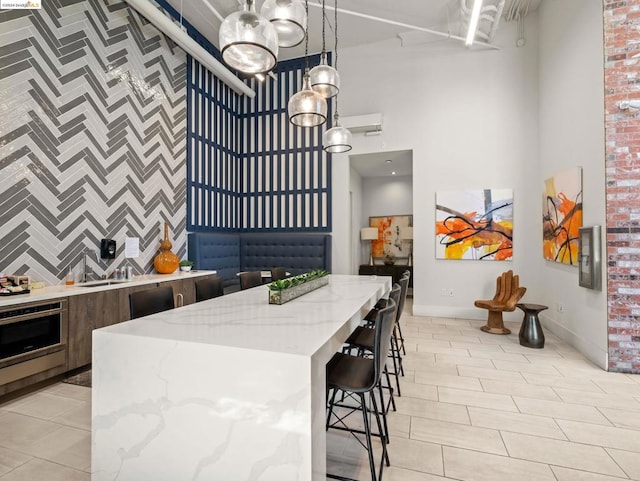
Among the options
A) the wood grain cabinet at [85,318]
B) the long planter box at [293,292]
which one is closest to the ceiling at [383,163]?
the long planter box at [293,292]

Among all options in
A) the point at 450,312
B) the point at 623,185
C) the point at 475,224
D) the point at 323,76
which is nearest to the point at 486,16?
the point at 475,224

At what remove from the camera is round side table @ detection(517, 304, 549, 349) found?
3.96 metres

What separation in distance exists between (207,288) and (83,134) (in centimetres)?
249

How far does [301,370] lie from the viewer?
3.88 feet

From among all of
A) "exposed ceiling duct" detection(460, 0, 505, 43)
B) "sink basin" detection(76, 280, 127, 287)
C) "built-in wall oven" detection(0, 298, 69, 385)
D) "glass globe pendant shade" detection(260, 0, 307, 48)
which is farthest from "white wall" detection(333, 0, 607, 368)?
"built-in wall oven" detection(0, 298, 69, 385)

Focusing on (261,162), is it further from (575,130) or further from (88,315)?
(575,130)

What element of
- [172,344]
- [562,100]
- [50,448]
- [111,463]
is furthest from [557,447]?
[562,100]

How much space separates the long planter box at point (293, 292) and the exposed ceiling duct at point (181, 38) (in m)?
3.80

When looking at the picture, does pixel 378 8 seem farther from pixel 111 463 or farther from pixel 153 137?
pixel 111 463

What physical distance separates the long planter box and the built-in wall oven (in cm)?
217

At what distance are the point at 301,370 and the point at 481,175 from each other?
5.28 m

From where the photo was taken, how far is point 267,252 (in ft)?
21.0

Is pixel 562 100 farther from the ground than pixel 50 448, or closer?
farther from the ground

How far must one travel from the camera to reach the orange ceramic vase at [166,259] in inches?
180
